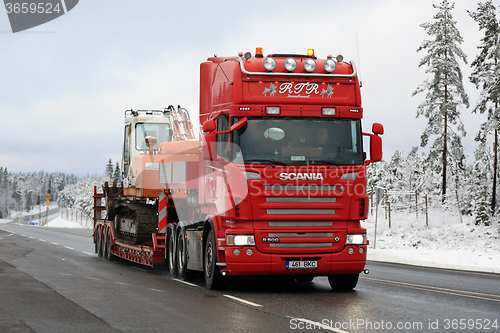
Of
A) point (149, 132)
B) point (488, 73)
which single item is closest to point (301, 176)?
point (149, 132)

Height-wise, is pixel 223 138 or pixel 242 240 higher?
pixel 223 138

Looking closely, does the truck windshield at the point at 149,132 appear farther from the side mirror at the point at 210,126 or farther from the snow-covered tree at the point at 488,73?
the snow-covered tree at the point at 488,73

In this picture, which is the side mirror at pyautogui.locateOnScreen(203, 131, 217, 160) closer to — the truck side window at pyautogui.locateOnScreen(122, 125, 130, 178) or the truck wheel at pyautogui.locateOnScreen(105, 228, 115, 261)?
the truck side window at pyautogui.locateOnScreen(122, 125, 130, 178)

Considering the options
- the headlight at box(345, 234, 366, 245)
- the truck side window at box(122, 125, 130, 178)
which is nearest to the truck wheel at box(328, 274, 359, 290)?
the headlight at box(345, 234, 366, 245)

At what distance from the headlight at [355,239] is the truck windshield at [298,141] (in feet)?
4.27

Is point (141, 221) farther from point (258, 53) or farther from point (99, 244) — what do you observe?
point (258, 53)

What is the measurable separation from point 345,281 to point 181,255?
155 inches

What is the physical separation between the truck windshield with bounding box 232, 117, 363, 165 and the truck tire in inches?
138

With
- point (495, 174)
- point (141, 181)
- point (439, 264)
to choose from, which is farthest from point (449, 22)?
point (141, 181)

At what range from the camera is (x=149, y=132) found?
19.3 metres

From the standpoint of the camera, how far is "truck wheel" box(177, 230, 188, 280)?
1382 cm

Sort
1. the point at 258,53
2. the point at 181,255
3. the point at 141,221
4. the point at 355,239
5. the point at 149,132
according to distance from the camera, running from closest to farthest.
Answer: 1. the point at 355,239
2. the point at 258,53
3. the point at 181,255
4. the point at 141,221
5. the point at 149,132

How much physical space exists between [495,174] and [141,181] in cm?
3004

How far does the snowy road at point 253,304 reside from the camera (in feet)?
26.0
